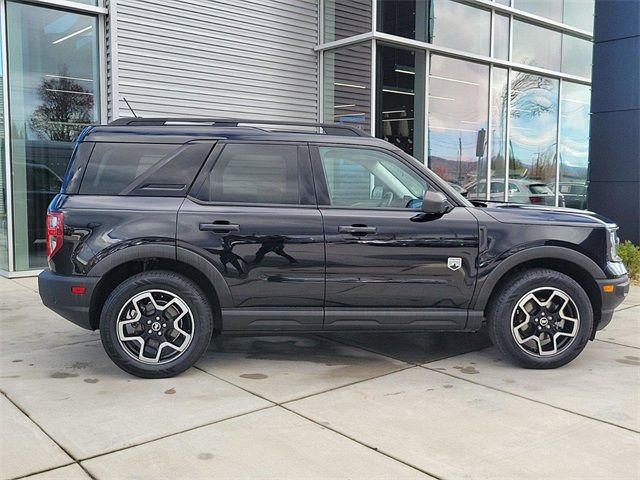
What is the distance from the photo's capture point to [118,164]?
4645 millimetres

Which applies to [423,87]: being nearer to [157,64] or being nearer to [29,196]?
[157,64]

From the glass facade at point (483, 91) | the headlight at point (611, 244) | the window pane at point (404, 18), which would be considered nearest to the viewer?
the headlight at point (611, 244)

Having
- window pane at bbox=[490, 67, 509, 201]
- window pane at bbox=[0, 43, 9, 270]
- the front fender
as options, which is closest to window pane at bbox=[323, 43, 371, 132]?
window pane at bbox=[490, 67, 509, 201]

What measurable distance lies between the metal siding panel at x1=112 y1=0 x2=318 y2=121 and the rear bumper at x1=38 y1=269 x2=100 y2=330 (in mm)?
5658

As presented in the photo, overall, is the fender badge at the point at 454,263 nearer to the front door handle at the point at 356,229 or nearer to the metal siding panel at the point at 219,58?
the front door handle at the point at 356,229

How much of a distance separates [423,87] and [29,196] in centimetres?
705

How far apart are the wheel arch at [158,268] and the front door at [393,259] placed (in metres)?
0.83

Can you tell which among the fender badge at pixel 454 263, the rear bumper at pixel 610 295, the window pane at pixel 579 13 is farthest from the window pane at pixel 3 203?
the window pane at pixel 579 13

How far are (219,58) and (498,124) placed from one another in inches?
236

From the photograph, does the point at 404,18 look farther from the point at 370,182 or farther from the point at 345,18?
the point at 370,182

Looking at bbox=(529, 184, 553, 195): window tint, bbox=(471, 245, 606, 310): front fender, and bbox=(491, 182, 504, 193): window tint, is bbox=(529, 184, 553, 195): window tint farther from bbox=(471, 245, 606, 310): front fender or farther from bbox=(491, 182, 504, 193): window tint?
bbox=(471, 245, 606, 310): front fender

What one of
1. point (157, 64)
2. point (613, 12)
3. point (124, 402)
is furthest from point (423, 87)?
point (124, 402)

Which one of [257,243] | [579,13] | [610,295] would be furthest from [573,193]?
[257,243]

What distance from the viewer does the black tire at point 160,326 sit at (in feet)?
14.6
